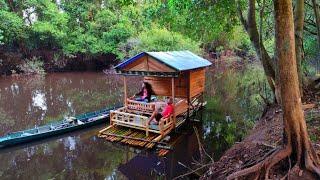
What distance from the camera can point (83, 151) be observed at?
44.1 feet

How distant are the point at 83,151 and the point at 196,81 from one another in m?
6.80

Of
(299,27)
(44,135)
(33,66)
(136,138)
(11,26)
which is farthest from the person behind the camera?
(33,66)

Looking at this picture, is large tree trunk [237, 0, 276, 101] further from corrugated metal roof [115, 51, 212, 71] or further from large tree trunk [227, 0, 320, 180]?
large tree trunk [227, 0, 320, 180]

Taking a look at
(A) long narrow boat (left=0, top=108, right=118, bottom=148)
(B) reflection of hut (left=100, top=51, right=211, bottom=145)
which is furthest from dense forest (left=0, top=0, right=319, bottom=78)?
(A) long narrow boat (left=0, top=108, right=118, bottom=148)

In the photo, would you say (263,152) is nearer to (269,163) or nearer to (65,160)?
(269,163)

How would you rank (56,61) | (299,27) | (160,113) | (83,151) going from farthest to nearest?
(56,61) → (160,113) → (83,151) → (299,27)

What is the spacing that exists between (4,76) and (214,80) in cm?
2134

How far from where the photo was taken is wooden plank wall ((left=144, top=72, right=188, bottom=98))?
15.9 meters

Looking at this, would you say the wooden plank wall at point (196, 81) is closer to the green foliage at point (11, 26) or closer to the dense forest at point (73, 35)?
the dense forest at point (73, 35)

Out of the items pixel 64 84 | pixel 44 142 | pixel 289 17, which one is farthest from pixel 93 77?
pixel 289 17

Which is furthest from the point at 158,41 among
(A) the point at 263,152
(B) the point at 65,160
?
(A) the point at 263,152

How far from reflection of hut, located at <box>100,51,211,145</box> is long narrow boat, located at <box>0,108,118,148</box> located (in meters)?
1.89

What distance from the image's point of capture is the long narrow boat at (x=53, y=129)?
44.7 feet

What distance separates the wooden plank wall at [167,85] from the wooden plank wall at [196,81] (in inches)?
14.7
